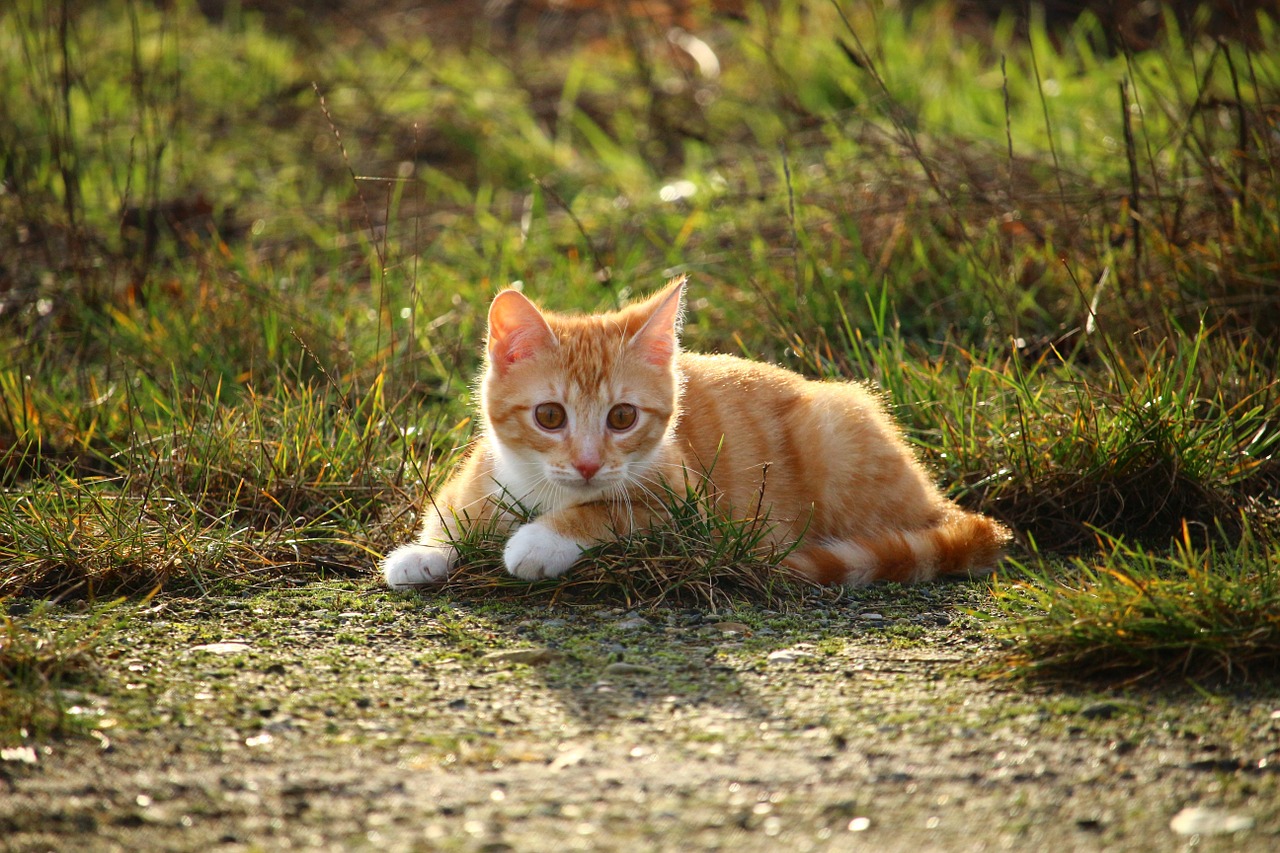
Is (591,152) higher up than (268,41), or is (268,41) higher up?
(268,41)

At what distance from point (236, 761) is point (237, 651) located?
1.89 feet

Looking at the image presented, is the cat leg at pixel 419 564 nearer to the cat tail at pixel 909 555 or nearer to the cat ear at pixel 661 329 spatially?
the cat ear at pixel 661 329

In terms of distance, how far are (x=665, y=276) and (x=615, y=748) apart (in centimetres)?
320

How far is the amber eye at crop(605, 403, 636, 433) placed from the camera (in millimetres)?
3123

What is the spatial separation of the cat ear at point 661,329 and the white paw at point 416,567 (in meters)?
0.75

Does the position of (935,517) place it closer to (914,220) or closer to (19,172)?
(914,220)

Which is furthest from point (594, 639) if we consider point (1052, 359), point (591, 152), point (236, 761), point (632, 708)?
point (591, 152)

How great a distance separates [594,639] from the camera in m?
2.67

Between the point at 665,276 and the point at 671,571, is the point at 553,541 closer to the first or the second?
the point at 671,571

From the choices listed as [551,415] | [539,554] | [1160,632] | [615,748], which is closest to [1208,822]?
[1160,632]

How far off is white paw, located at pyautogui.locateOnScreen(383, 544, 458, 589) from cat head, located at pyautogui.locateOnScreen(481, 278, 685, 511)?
28 centimetres

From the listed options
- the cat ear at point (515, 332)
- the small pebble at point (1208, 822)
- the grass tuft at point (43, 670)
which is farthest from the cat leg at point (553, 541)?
the small pebble at point (1208, 822)

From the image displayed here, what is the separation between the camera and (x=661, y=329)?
10.7ft

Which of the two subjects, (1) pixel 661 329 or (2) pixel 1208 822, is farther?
(1) pixel 661 329
